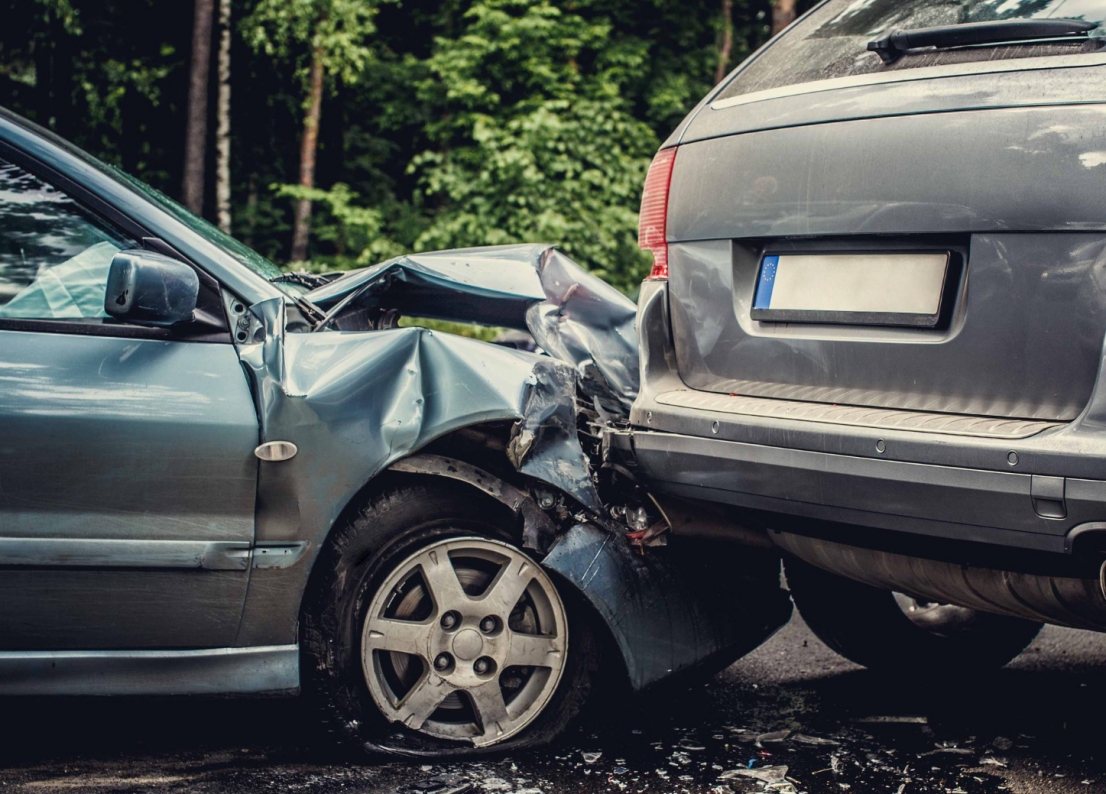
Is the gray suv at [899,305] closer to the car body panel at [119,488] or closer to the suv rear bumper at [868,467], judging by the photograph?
the suv rear bumper at [868,467]

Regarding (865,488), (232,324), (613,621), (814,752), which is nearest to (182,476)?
(232,324)

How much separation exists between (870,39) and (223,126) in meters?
11.5

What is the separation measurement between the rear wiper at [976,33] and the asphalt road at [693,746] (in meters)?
1.74

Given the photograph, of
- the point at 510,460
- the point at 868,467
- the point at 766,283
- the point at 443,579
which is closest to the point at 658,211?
the point at 766,283

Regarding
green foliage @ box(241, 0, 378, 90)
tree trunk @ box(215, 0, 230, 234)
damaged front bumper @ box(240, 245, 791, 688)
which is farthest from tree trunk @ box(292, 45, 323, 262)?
damaged front bumper @ box(240, 245, 791, 688)

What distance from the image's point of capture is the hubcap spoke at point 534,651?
2873 mm

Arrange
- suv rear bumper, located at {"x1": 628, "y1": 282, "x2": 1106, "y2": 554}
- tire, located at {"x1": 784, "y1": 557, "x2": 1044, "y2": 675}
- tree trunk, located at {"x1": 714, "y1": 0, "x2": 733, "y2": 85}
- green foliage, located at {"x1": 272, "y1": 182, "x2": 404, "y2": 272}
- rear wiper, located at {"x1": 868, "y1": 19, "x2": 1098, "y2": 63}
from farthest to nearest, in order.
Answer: tree trunk, located at {"x1": 714, "y1": 0, "x2": 733, "y2": 85}, green foliage, located at {"x1": 272, "y1": 182, "x2": 404, "y2": 272}, tire, located at {"x1": 784, "y1": 557, "x2": 1044, "y2": 675}, rear wiper, located at {"x1": 868, "y1": 19, "x2": 1098, "y2": 63}, suv rear bumper, located at {"x1": 628, "y1": 282, "x2": 1106, "y2": 554}

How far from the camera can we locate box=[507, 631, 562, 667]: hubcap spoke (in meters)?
2.87

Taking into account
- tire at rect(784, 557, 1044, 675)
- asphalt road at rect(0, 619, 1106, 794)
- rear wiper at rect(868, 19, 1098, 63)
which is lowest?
asphalt road at rect(0, 619, 1106, 794)

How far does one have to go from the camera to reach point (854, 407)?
98.7 inches

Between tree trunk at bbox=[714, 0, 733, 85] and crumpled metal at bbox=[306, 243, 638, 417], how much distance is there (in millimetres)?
14695

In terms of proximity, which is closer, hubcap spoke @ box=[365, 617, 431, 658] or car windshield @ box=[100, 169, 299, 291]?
hubcap spoke @ box=[365, 617, 431, 658]

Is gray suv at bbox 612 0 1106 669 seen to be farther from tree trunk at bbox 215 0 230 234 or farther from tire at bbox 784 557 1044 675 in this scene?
tree trunk at bbox 215 0 230 234

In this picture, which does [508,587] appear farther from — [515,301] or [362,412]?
[515,301]
